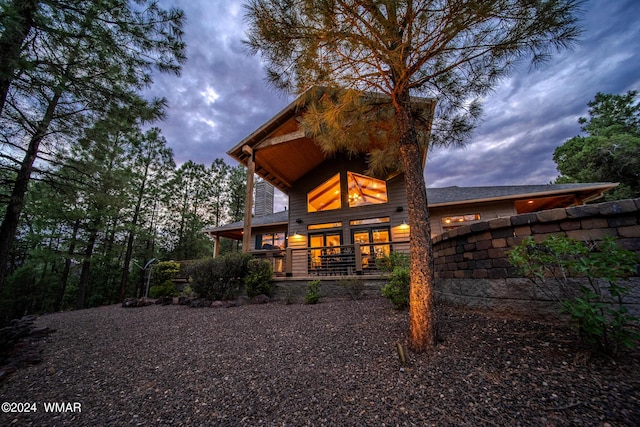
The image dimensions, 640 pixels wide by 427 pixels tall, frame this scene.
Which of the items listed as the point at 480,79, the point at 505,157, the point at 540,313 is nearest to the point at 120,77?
the point at 480,79

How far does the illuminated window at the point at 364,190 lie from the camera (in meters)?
9.12

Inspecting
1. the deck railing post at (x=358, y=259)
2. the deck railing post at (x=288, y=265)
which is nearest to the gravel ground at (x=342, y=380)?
the deck railing post at (x=358, y=259)

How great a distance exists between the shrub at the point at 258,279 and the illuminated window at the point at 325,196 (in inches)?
163

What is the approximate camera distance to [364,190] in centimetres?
939

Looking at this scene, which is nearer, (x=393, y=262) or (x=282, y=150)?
(x=393, y=262)

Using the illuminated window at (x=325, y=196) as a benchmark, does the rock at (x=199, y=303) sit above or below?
below

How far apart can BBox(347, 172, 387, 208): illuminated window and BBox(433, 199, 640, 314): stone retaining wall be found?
5510 mm

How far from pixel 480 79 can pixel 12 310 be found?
20.4 metres

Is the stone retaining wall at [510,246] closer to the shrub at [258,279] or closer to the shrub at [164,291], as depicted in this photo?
the shrub at [258,279]

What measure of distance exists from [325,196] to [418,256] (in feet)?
25.5

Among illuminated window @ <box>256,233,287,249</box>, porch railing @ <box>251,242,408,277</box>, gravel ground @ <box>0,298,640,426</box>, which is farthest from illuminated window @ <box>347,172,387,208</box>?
gravel ground @ <box>0,298,640,426</box>

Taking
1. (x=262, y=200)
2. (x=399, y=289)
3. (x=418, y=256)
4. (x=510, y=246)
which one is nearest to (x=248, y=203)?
(x=399, y=289)

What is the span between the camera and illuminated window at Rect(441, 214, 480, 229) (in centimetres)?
802

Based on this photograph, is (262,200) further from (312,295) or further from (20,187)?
(20,187)
